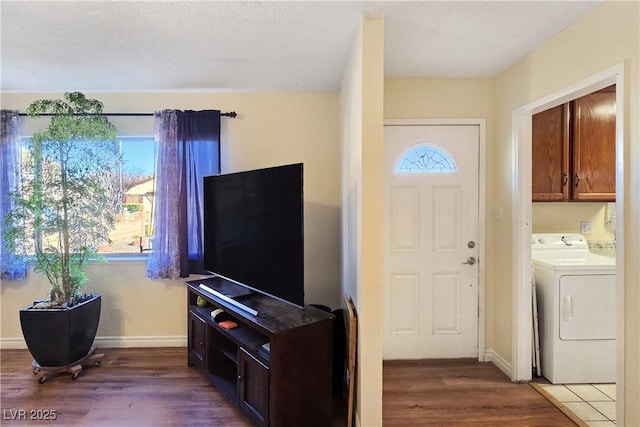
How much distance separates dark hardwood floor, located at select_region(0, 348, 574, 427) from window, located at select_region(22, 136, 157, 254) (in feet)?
3.60

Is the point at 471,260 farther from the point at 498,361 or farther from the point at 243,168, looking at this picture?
the point at 243,168

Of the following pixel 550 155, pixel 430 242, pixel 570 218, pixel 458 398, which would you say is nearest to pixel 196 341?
pixel 458 398

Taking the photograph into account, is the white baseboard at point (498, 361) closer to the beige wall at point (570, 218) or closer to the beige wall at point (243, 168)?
the beige wall at point (570, 218)

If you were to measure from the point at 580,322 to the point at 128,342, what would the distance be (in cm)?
386

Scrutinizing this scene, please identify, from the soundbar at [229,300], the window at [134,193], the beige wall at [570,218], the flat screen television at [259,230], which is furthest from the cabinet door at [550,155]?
the window at [134,193]

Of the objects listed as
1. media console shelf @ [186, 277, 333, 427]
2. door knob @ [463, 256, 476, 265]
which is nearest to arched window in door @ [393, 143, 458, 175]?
door knob @ [463, 256, 476, 265]

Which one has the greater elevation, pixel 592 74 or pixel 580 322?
pixel 592 74

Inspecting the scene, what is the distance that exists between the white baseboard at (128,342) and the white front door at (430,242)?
2001 mm

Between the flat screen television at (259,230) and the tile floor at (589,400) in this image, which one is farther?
the tile floor at (589,400)

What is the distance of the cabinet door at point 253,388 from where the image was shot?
5.95 ft

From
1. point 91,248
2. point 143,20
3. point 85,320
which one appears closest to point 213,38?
point 143,20

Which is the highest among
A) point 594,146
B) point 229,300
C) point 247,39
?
point 247,39

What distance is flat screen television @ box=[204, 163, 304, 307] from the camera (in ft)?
6.27

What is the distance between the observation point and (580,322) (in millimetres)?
2379
